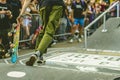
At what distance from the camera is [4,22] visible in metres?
10.4

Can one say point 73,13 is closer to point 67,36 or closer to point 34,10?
point 67,36

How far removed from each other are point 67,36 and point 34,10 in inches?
Result: 143

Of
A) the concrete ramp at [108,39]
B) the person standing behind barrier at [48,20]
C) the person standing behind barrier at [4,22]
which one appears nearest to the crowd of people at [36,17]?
the person standing behind barrier at [4,22]

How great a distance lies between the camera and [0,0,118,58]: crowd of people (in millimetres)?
10414

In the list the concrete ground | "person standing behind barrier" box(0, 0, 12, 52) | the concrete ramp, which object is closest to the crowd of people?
"person standing behind barrier" box(0, 0, 12, 52)

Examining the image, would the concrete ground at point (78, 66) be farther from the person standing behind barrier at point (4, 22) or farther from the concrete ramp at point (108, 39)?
the person standing behind barrier at point (4, 22)

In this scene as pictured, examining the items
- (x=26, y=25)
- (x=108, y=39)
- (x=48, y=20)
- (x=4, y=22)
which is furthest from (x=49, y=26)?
(x=26, y=25)

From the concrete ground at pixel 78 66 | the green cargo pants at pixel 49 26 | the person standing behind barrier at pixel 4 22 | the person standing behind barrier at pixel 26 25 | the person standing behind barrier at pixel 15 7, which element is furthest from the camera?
the person standing behind barrier at pixel 26 25

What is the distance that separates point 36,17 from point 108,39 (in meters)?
3.14

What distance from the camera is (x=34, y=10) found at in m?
12.8

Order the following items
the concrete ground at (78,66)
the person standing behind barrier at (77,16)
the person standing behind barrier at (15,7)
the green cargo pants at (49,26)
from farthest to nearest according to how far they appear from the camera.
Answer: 1. the person standing behind barrier at (77,16)
2. the person standing behind barrier at (15,7)
3. the green cargo pants at (49,26)
4. the concrete ground at (78,66)

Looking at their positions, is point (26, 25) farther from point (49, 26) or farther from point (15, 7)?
point (49, 26)

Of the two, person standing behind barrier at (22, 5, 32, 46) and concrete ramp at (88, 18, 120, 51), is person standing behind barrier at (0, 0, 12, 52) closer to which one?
person standing behind barrier at (22, 5, 32, 46)

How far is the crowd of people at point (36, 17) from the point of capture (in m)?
10.4
